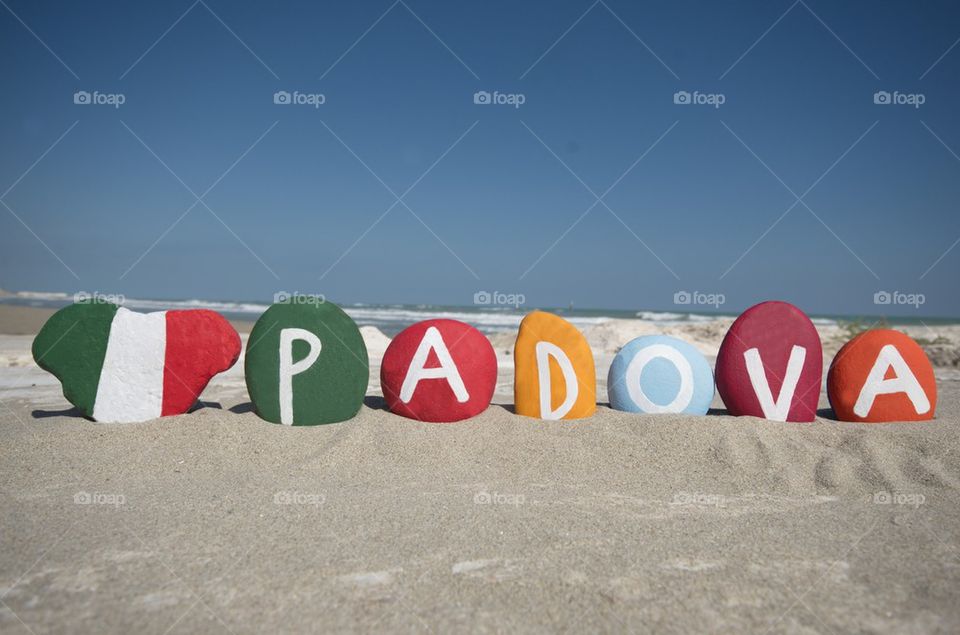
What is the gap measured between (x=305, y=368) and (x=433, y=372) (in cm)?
117

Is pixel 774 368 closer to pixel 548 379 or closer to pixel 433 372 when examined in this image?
pixel 548 379

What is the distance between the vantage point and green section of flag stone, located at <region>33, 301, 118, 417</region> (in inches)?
215

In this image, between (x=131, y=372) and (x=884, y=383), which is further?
(x=884, y=383)

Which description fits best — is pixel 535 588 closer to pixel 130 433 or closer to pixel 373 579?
pixel 373 579

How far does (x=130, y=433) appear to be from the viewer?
5.17m

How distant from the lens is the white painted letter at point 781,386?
5.66 m

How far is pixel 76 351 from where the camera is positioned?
18.1ft

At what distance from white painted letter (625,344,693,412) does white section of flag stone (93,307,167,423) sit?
443 cm

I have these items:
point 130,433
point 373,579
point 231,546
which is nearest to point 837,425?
point 373,579

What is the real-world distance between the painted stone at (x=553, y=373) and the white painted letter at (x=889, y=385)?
2520mm

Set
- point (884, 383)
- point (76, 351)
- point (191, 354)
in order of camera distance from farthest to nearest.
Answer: point (884, 383) → point (191, 354) → point (76, 351)

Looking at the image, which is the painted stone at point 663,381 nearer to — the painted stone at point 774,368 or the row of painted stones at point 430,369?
the row of painted stones at point 430,369

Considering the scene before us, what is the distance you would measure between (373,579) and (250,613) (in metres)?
0.53

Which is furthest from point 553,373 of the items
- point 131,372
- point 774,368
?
point 131,372
